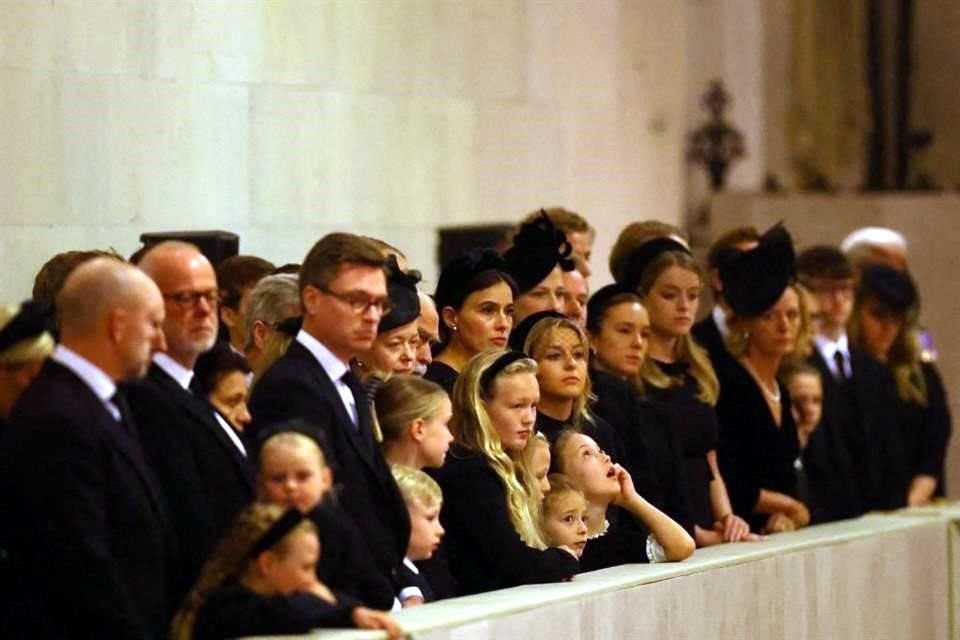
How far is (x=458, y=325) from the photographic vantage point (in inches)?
304

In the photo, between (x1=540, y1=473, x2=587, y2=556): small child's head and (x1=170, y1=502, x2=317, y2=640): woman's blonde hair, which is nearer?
(x1=170, y1=502, x2=317, y2=640): woman's blonde hair

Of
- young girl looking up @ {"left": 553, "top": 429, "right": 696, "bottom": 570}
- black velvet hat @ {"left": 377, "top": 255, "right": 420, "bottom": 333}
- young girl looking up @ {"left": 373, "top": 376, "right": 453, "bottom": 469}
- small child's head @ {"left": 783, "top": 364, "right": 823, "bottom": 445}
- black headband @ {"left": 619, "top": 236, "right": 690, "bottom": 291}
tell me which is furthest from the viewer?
small child's head @ {"left": 783, "top": 364, "right": 823, "bottom": 445}

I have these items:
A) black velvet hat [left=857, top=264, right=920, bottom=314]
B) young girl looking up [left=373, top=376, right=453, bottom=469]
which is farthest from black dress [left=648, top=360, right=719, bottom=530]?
black velvet hat [left=857, top=264, right=920, bottom=314]

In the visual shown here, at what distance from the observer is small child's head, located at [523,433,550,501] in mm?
7082

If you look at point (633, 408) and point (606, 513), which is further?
point (633, 408)

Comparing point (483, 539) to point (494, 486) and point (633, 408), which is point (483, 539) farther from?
point (633, 408)

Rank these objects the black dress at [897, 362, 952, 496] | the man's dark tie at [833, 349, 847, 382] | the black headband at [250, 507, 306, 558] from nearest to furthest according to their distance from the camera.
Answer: the black headband at [250, 507, 306, 558], the man's dark tie at [833, 349, 847, 382], the black dress at [897, 362, 952, 496]

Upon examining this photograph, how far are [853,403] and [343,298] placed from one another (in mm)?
4513

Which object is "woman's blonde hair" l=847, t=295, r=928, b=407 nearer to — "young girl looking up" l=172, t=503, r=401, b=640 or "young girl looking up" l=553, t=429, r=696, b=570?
"young girl looking up" l=553, t=429, r=696, b=570

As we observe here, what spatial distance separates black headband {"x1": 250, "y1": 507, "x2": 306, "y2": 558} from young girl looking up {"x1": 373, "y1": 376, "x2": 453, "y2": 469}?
4.13 feet

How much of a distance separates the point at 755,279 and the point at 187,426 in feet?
11.4

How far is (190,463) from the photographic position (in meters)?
6.10

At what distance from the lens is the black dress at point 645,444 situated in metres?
8.01

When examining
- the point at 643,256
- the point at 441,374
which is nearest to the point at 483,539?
the point at 441,374
